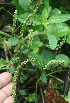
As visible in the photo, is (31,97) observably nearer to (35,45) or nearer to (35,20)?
(35,45)

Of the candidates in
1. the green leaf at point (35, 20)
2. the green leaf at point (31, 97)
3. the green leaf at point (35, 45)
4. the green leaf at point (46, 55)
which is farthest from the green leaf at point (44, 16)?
the green leaf at point (31, 97)

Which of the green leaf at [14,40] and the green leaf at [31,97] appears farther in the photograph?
the green leaf at [31,97]

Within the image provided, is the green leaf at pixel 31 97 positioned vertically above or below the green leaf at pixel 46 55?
Result: below

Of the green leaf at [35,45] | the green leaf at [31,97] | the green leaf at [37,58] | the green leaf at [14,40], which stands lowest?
the green leaf at [31,97]

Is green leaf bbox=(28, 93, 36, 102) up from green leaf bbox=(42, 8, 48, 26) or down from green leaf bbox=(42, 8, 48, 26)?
down

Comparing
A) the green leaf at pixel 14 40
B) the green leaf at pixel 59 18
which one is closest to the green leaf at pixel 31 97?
the green leaf at pixel 14 40

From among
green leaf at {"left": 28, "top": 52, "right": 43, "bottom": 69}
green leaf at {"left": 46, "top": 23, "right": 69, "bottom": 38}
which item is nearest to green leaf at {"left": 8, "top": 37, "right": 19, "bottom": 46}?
green leaf at {"left": 28, "top": 52, "right": 43, "bottom": 69}

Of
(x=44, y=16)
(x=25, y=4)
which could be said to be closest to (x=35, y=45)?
(x=44, y=16)

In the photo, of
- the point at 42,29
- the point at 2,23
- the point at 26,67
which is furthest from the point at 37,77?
the point at 2,23

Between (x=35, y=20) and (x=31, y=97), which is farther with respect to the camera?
(x=31, y=97)

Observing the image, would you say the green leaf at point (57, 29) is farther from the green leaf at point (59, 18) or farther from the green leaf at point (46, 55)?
the green leaf at point (46, 55)

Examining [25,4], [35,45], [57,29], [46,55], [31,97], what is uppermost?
[25,4]

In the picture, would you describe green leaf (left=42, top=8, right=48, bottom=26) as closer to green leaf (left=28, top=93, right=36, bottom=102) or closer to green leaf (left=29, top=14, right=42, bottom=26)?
green leaf (left=29, top=14, right=42, bottom=26)

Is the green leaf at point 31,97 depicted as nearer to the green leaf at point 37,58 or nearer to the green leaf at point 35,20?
the green leaf at point 37,58
